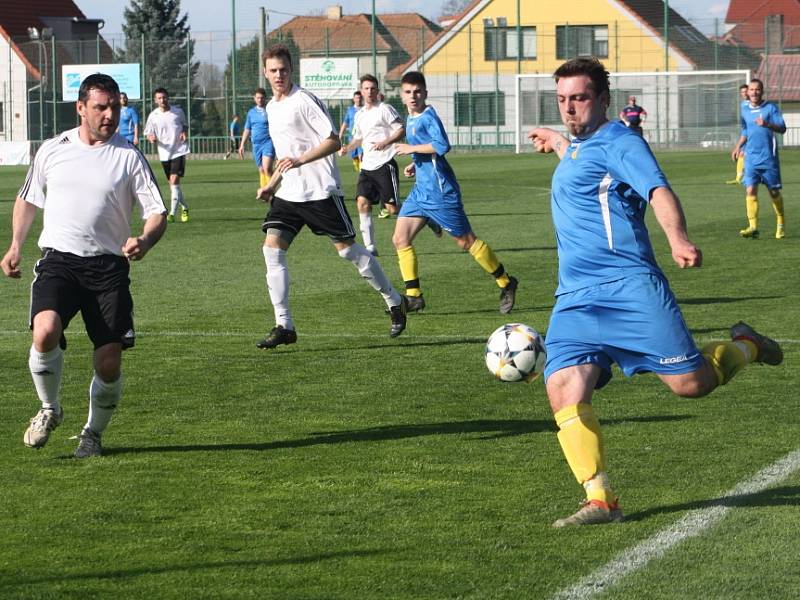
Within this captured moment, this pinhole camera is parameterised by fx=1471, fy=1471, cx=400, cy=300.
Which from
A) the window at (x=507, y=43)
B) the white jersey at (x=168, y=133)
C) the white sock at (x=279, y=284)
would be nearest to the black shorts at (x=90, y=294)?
the white sock at (x=279, y=284)

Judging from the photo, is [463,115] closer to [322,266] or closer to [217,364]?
[322,266]

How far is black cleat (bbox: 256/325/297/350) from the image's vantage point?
10.0 meters

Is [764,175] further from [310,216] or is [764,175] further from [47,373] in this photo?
[47,373]

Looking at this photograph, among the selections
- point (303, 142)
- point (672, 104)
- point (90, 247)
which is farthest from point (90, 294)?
point (672, 104)

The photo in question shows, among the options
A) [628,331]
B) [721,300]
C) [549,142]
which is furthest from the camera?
[721,300]

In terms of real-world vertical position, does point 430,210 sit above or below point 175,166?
below

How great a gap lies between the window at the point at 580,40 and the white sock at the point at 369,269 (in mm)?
49138

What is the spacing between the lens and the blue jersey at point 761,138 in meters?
19.2

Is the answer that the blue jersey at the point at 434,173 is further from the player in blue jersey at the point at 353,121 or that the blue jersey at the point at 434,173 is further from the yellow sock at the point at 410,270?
the player in blue jersey at the point at 353,121

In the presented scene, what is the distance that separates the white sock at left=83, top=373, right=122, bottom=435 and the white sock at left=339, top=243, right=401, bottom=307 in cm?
403

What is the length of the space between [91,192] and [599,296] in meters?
2.58

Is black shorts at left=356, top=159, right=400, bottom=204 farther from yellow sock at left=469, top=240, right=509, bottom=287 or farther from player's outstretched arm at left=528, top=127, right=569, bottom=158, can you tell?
player's outstretched arm at left=528, top=127, right=569, bottom=158

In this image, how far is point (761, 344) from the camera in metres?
6.28

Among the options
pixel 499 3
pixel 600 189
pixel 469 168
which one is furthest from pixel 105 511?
pixel 499 3
